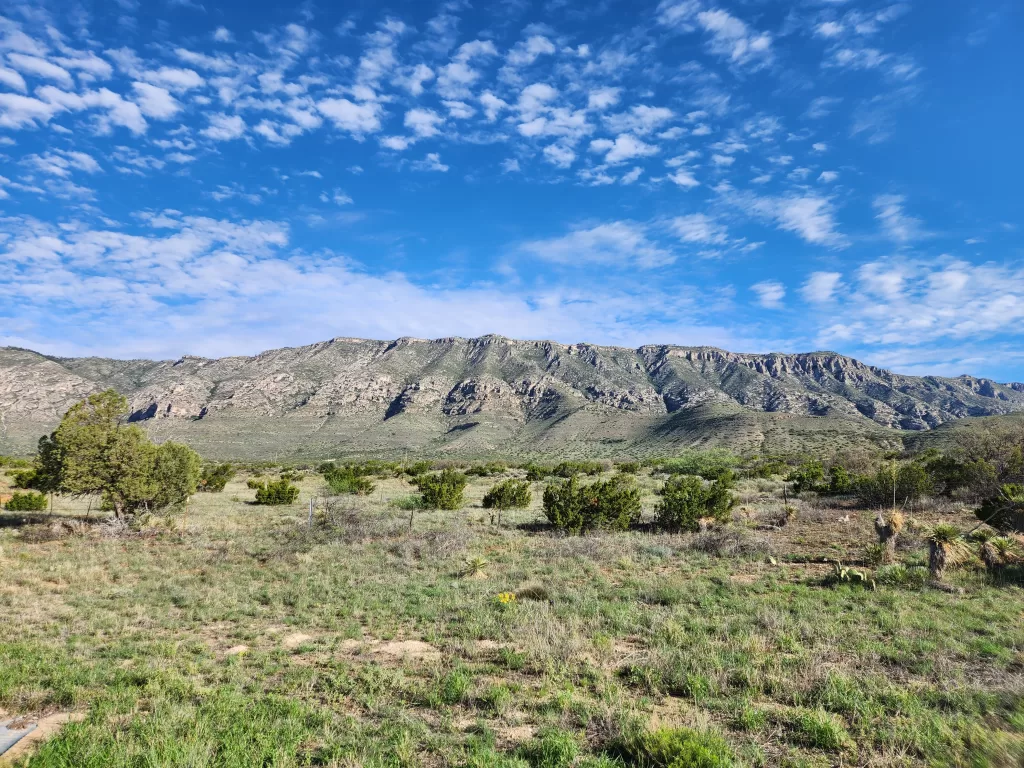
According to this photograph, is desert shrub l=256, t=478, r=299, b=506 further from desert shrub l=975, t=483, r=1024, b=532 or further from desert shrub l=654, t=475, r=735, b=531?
desert shrub l=975, t=483, r=1024, b=532

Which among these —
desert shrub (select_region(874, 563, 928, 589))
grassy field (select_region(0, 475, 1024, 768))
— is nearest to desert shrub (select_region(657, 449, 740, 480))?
desert shrub (select_region(874, 563, 928, 589))

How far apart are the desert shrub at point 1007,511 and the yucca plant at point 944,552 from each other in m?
3.32

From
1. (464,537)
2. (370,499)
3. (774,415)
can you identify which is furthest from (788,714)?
(774,415)

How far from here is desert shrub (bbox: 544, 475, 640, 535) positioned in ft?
65.8

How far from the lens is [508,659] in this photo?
25.3ft

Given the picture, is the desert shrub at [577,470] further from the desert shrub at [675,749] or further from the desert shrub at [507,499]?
the desert shrub at [675,749]

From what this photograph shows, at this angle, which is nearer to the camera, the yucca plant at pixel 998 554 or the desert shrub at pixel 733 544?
the yucca plant at pixel 998 554

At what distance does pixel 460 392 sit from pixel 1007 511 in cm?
12036

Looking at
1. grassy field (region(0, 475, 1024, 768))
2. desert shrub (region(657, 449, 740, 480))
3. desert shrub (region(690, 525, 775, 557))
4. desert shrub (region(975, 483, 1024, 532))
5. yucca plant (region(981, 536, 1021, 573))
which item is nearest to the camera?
grassy field (region(0, 475, 1024, 768))

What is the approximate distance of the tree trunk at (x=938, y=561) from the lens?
38.3 feet

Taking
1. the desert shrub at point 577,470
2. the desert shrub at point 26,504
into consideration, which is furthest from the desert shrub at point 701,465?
the desert shrub at point 26,504

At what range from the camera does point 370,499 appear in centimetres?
3062

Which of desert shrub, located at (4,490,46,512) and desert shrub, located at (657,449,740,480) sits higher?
desert shrub, located at (657,449,740,480)

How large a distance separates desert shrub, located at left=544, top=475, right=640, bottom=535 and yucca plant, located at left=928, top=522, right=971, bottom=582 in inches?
402
